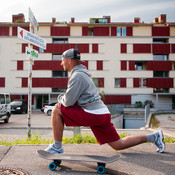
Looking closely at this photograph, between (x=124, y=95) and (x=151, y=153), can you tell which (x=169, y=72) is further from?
(x=151, y=153)

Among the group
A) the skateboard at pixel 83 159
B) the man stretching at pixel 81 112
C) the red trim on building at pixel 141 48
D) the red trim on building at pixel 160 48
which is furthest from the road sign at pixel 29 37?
the red trim on building at pixel 160 48

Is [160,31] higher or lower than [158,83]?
higher

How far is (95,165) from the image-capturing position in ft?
10.5

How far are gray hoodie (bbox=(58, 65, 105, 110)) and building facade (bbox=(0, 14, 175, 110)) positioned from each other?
→ 36.0 m

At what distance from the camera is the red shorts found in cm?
312

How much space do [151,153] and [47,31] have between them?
38.8 metres

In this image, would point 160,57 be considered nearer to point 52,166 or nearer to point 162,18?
point 162,18

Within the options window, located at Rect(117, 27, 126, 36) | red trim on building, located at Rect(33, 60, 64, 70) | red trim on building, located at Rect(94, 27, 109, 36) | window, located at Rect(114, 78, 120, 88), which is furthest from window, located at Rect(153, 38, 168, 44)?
red trim on building, located at Rect(33, 60, 64, 70)

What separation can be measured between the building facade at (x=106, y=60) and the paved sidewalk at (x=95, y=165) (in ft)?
116

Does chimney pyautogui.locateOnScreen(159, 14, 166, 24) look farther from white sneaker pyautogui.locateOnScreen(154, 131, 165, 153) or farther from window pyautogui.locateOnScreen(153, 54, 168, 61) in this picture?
white sneaker pyautogui.locateOnScreen(154, 131, 165, 153)

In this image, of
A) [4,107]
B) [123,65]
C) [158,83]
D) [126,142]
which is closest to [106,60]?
[123,65]

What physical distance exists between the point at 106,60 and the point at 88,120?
37.3 metres

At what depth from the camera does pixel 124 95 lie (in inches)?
1549

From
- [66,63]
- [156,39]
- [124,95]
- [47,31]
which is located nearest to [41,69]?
[47,31]
